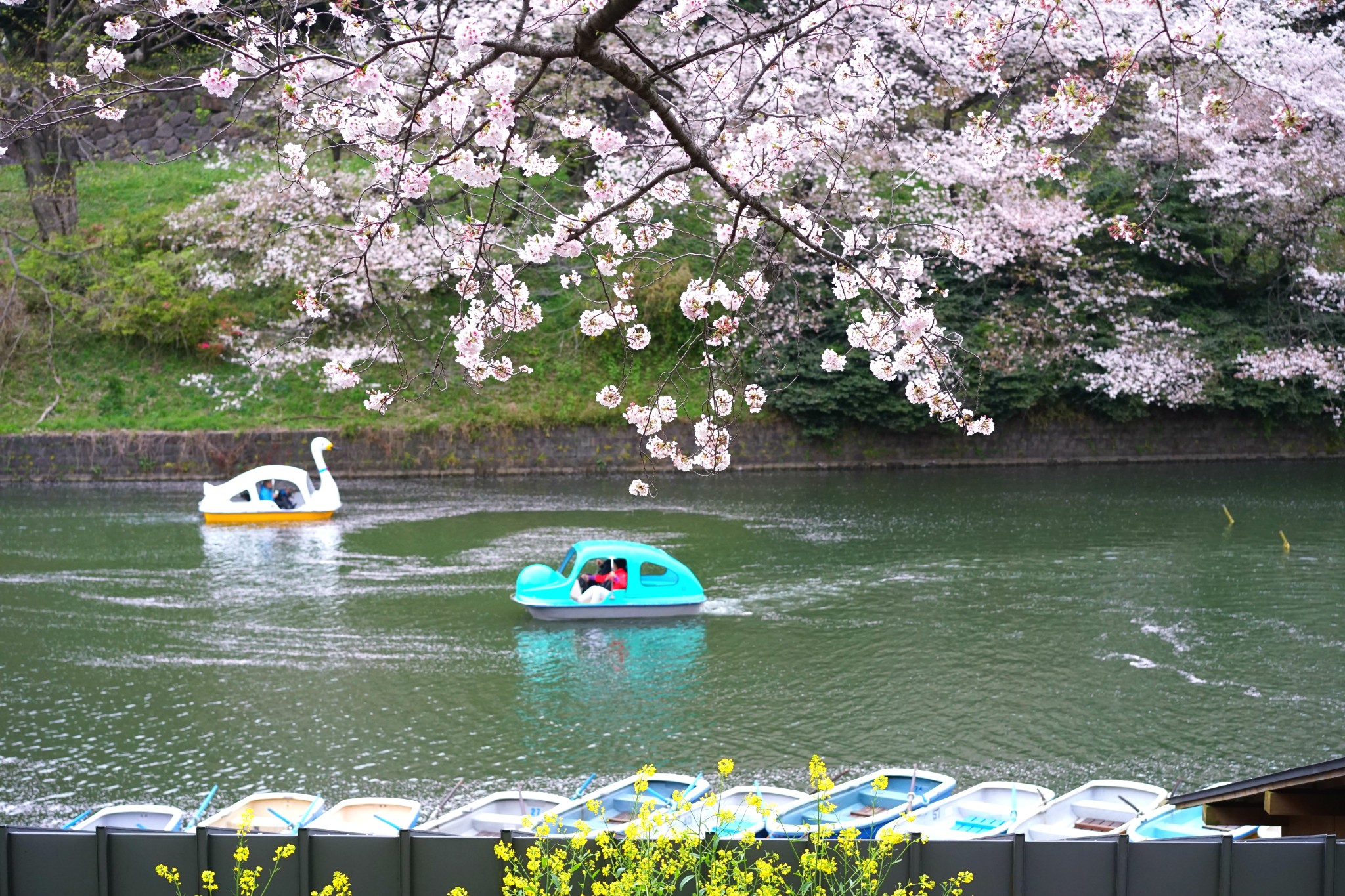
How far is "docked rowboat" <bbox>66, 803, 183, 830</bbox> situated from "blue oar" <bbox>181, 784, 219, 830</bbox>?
3.9 inches

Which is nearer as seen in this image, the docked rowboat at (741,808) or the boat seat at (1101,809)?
the docked rowboat at (741,808)

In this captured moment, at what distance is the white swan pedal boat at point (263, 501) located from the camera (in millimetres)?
17062

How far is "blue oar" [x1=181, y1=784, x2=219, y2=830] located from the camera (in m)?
6.43

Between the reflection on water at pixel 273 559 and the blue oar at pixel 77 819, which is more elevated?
the reflection on water at pixel 273 559

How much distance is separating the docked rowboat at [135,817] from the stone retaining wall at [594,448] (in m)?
14.8

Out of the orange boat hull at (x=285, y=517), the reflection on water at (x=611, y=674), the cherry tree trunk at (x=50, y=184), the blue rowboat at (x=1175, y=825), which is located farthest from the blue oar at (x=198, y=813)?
the cherry tree trunk at (x=50, y=184)

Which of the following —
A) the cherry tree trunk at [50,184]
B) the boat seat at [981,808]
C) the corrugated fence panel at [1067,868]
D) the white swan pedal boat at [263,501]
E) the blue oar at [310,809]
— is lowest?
the boat seat at [981,808]

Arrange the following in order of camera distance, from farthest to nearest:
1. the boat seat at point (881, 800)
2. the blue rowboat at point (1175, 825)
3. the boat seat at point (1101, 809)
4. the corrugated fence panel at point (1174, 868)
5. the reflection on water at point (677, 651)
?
the reflection on water at point (677, 651) < the boat seat at point (881, 800) < the boat seat at point (1101, 809) < the blue rowboat at point (1175, 825) < the corrugated fence panel at point (1174, 868)

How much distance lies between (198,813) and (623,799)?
2.37m

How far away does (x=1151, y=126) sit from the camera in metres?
22.1

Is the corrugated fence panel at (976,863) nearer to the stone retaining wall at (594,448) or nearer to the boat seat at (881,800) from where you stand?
the boat seat at (881,800)

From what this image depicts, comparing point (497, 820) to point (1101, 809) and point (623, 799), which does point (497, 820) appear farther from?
point (1101, 809)

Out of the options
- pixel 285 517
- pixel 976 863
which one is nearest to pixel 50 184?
pixel 285 517

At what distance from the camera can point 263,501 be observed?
56.8 ft
